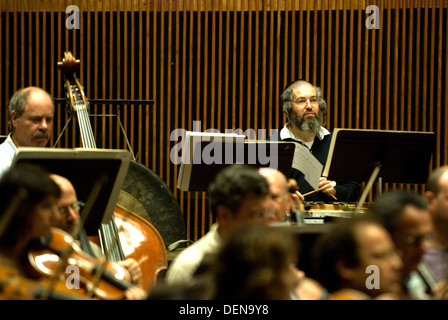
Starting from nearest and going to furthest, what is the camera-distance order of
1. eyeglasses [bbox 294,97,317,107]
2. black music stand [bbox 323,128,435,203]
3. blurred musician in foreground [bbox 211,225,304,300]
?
1. blurred musician in foreground [bbox 211,225,304,300]
2. black music stand [bbox 323,128,435,203]
3. eyeglasses [bbox 294,97,317,107]

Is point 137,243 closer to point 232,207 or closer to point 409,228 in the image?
point 232,207

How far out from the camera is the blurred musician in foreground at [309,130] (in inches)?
207

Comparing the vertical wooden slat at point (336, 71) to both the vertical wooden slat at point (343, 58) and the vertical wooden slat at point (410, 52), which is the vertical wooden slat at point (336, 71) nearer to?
the vertical wooden slat at point (343, 58)

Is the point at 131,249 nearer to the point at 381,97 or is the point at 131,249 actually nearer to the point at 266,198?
the point at 266,198

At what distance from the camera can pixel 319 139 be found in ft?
18.1

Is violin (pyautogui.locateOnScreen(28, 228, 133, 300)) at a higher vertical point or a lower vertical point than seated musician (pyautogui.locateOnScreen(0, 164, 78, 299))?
lower

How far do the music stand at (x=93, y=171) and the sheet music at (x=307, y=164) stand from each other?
5.65ft

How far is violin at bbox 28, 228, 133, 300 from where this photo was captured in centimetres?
251

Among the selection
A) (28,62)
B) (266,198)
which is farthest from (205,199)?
(266,198)

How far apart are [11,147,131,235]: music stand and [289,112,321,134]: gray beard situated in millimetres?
2526

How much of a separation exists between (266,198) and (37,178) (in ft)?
3.29

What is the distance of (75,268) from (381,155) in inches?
97.8

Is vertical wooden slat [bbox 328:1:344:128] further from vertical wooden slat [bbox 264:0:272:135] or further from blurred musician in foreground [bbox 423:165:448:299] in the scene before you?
blurred musician in foreground [bbox 423:165:448:299]

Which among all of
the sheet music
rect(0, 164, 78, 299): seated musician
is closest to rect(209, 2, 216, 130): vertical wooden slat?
the sheet music
